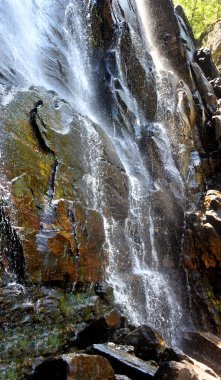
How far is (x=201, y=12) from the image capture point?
36250mm

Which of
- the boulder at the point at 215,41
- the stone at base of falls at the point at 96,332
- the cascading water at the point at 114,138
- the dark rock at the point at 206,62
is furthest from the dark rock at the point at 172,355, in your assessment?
the boulder at the point at 215,41

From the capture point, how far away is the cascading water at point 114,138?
39.8 feet

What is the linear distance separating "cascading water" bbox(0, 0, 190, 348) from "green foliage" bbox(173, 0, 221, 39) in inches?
667

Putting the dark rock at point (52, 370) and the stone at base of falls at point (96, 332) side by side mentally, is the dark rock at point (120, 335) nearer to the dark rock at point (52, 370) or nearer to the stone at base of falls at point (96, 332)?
the stone at base of falls at point (96, 332)

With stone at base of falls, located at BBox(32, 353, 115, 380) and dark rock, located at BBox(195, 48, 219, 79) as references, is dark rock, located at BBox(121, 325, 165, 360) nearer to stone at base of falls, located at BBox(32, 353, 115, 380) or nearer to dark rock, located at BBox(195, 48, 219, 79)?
stone at base of falls, located at BBox(32, 353, 115, 380)

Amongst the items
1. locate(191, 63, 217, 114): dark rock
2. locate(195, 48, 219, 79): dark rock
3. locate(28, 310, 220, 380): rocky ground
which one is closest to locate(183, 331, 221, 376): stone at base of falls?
locate(28, 310, 220, 380): rocky ground

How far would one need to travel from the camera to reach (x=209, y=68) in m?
27.2

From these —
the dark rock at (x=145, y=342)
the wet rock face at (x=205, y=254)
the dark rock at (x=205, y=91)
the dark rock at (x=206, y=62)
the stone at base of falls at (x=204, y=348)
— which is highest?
the dark rock at (x=206, y=62)

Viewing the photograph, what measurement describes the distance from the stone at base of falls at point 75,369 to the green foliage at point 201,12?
36.2 m

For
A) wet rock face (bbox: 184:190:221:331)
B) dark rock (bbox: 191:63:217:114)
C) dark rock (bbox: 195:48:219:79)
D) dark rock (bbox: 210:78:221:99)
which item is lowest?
wet rock face (bbox: 184:190:221:331)

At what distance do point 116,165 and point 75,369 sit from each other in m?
8.42

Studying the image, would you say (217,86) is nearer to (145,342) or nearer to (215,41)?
(215,41)

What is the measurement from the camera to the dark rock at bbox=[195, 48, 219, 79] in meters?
27.0

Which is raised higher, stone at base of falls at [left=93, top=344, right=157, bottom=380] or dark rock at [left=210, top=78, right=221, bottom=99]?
dark rock at [left=210, top=78, right=221, bottom=99]
